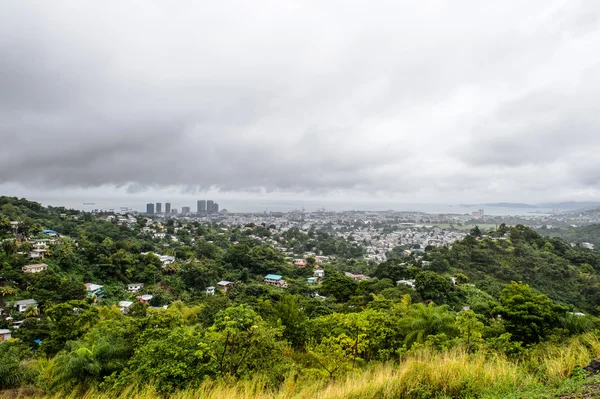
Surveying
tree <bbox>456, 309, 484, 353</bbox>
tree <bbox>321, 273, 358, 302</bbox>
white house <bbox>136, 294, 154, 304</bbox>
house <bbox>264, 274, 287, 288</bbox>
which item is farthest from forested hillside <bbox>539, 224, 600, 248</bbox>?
white house <bbox>136, 294, 154, 304</bbox>

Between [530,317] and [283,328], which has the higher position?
[283,328]

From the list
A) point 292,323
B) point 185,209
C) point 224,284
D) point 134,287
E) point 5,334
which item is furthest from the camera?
point 185,209

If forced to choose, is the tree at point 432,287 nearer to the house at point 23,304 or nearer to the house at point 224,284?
the house at point 224,284

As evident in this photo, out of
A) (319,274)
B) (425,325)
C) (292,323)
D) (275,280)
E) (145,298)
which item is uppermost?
(425,325)

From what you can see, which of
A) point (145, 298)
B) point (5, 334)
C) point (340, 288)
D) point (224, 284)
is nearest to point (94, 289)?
point (145, 298)

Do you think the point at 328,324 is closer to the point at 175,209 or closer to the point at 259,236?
the point at 259,236

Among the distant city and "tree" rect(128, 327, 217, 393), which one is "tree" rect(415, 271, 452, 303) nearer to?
"tree" rect(128, 327, 217, 393)

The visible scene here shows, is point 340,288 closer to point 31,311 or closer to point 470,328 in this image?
point 470,328

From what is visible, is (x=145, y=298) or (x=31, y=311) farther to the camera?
(x=145, y=298)
